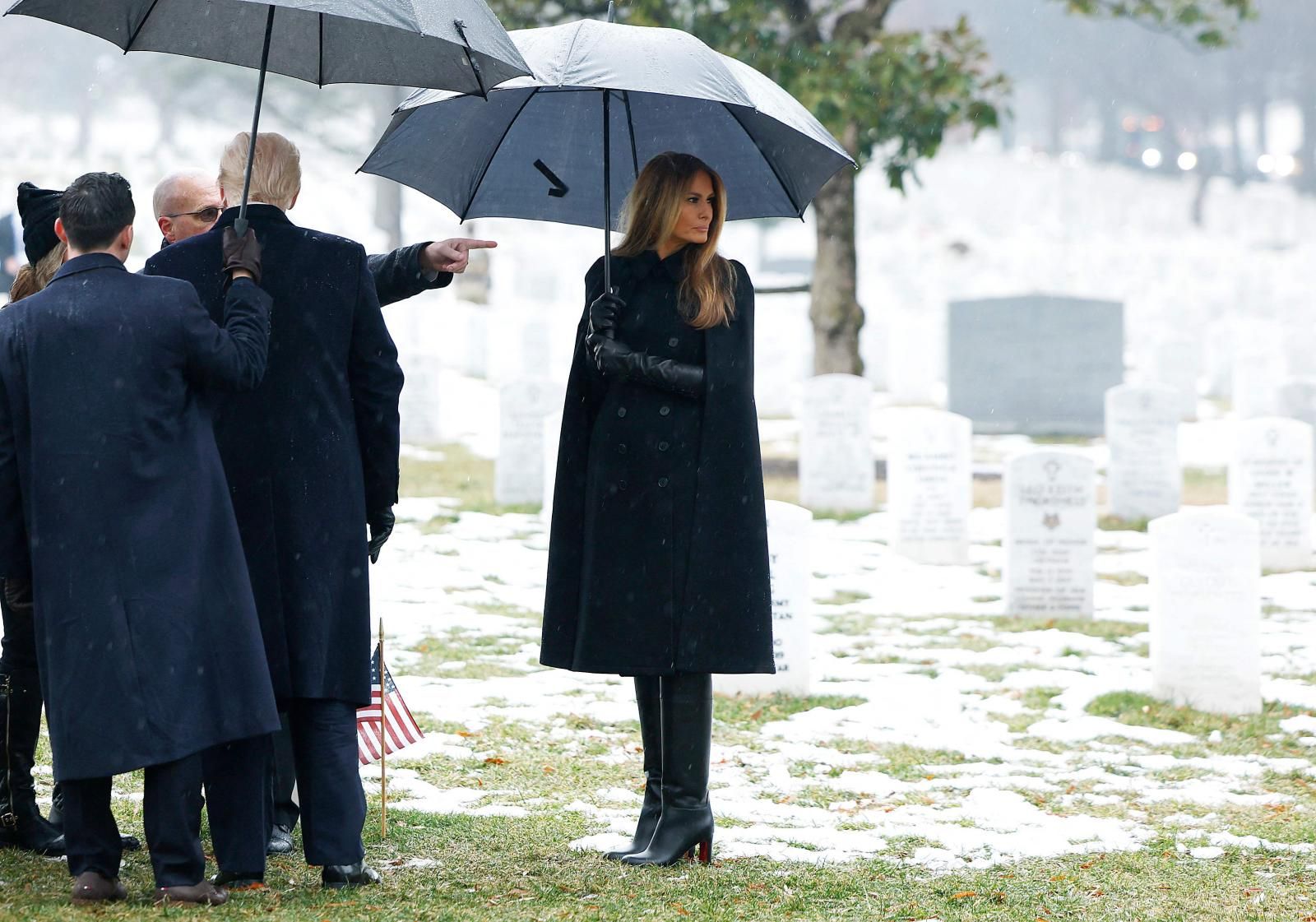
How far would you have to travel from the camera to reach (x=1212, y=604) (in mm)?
6801

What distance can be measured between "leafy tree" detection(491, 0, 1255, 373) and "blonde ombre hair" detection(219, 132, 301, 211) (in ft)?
29.9

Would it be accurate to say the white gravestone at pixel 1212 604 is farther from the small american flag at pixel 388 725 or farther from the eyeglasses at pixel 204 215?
A: the eyeglasses at pixel 204 215

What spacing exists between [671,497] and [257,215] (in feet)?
4.05

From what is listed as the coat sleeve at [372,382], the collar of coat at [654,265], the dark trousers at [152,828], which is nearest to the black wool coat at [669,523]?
the collar of coat at [654,265]

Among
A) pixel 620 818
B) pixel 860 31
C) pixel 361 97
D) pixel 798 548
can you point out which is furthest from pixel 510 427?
pixel 361 97

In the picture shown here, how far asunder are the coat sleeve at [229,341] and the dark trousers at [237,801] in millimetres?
823

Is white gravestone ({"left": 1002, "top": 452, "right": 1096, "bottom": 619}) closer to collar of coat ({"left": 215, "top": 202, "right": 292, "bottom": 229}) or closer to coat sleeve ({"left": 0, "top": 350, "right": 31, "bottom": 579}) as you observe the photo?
collar of coat ({"left": 215, "top": 202, "right": 292, "bottom": 229})

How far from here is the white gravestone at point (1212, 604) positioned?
Answer: 6770mm

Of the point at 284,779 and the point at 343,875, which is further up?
the point at 284,779

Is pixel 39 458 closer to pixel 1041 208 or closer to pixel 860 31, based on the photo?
pixel 860 31

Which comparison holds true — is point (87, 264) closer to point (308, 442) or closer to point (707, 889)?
point (308, 442)

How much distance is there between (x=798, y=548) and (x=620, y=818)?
2.30 meters

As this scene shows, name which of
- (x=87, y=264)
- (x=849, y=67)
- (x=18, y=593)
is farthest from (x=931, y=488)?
(x=87, y=264)

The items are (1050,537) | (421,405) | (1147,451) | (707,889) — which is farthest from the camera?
(421,405)
